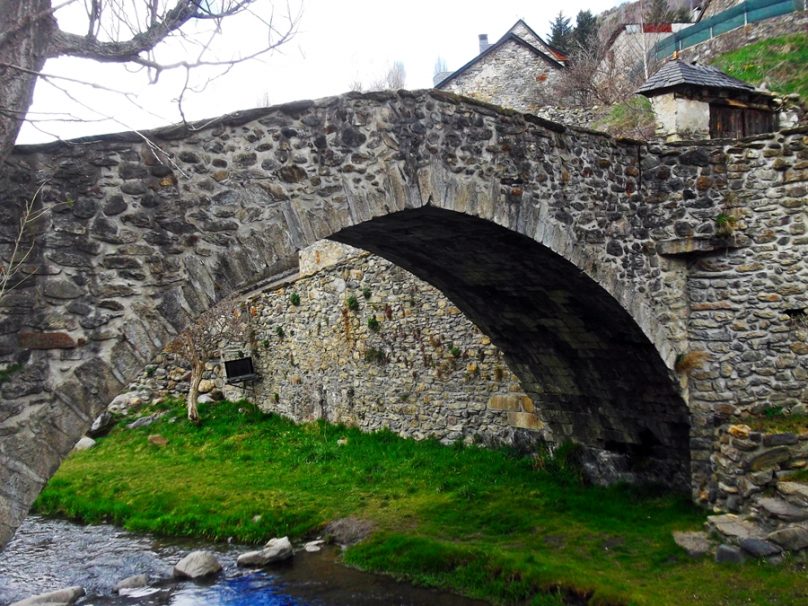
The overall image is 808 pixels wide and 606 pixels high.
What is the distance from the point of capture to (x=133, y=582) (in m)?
8.12

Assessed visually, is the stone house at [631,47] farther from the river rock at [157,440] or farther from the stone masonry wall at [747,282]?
the river rock at [157,440]

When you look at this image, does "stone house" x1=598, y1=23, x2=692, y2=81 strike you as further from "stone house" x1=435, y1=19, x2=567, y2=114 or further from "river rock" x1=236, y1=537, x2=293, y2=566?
"river rock" x1=236, y1=537, x2=293, y2=566

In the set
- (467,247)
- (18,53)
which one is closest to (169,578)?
(467,247)

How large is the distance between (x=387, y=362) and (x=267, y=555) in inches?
175

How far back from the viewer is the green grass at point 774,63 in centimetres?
1338

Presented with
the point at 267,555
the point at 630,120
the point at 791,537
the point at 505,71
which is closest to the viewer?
the point at 791,537

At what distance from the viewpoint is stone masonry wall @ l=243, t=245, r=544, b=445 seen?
10867 millimetres

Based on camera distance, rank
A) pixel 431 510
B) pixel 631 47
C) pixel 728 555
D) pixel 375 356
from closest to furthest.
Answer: pixel 728 555
pixel 431 510
pixel 375 356
pixel 631 47

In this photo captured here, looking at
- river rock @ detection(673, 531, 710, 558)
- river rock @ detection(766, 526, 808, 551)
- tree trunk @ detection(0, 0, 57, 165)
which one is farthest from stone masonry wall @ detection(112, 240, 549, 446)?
tree trunk @ detection(0, 0, 57, 165)

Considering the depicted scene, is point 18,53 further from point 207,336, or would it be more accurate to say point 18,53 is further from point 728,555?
point 207,336

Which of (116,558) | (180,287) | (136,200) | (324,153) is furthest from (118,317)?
(116,558)

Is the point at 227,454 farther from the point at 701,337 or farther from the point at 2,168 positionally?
the point at 2,168

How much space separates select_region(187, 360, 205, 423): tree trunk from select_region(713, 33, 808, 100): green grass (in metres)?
11.6

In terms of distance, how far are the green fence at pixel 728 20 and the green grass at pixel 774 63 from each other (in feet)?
2.87
